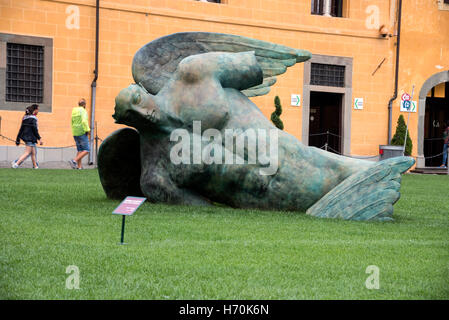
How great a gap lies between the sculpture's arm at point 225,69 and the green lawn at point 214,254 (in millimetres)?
1413

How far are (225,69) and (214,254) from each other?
344 cm

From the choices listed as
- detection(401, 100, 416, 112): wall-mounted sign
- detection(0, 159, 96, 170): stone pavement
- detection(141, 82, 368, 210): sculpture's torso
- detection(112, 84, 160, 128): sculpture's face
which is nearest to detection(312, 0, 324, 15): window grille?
detection(401, 100, 416, 112): wall-mounted sign

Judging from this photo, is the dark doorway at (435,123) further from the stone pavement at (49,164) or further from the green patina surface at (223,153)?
the green patina surface at (223,153)

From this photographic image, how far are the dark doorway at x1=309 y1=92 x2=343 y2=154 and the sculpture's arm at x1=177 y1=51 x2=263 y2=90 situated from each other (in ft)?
53.8

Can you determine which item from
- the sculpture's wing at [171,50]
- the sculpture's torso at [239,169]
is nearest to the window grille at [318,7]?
the sculpture's wing at [171,50]

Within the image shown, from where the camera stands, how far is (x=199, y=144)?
730cm

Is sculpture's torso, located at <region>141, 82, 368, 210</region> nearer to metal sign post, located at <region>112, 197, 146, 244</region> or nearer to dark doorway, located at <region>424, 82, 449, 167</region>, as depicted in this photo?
metal sign post, located at <region>112, 197, 146, 244</region>

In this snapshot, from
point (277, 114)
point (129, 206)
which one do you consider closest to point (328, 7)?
point (277, 114)

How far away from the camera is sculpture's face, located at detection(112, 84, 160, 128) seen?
7.19 metres

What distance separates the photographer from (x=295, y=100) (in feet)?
76.7

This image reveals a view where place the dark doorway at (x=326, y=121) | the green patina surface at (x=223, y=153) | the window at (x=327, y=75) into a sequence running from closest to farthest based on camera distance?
the green patina surface at (x=223, y=153)
the window at (x=327, y=75)
the dark doorway at (x=326, y=121)

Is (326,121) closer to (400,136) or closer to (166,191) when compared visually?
(400,136)

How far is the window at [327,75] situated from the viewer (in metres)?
23.9

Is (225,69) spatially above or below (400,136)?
above
